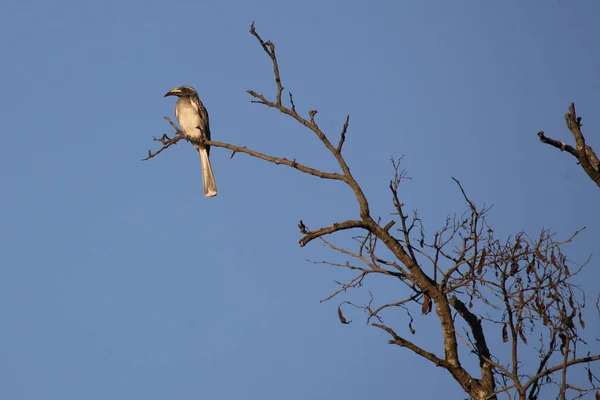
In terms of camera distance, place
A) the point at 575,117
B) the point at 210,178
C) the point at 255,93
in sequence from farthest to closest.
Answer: the point at 210,178, the point at 255,93, the point at 575,117

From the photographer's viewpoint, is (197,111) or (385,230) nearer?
(385,230)

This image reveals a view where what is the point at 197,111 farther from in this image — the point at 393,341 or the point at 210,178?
the point at 393,341

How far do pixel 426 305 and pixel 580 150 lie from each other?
1.56 meters

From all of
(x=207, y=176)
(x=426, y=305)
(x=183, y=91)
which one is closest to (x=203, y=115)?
(x=183, y=91)

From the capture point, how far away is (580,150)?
5.79m

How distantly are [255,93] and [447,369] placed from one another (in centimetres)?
262

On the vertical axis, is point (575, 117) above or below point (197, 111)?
below

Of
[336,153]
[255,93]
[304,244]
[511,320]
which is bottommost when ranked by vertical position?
[511,320]

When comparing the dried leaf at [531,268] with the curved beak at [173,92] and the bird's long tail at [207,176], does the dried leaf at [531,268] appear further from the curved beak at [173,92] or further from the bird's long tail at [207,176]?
the curved beak at [173,92]

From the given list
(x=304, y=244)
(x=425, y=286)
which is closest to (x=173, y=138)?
(x=304, y=244)

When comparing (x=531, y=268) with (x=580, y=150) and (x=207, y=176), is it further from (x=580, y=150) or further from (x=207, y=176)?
(x=207, y=176)

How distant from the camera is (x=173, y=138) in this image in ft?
29.8

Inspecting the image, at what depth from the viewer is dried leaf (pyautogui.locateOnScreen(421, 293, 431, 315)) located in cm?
609

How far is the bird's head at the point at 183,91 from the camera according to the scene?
14.0 m
